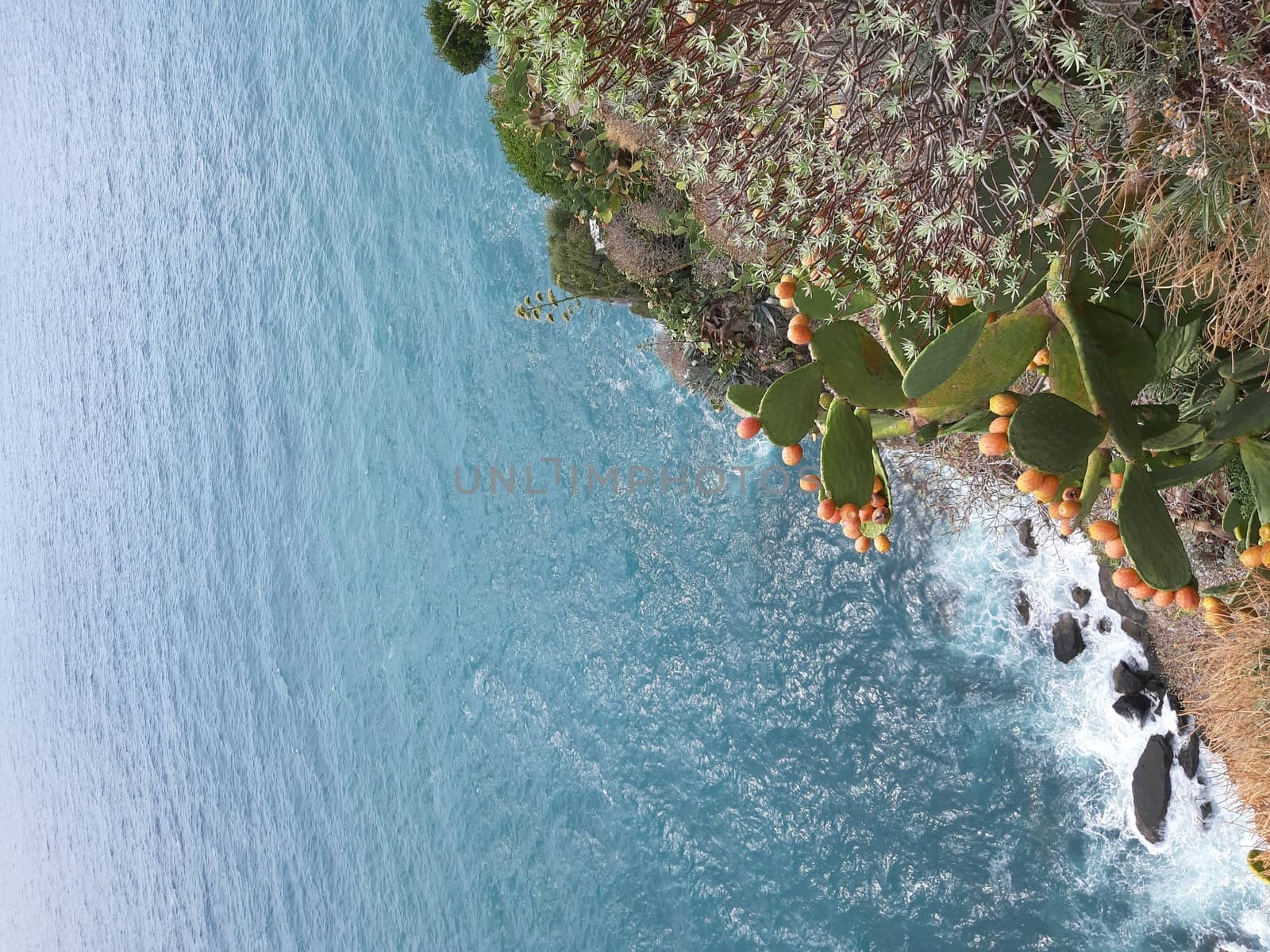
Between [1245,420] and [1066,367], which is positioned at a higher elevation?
[1245,420]

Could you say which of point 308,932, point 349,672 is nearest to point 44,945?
point 308,932

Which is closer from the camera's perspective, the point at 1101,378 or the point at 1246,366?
the point at 1101,378

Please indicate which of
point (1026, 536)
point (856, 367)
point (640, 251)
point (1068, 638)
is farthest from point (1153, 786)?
point (640, 251)

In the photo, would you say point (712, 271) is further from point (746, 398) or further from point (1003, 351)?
point (1003, 351)

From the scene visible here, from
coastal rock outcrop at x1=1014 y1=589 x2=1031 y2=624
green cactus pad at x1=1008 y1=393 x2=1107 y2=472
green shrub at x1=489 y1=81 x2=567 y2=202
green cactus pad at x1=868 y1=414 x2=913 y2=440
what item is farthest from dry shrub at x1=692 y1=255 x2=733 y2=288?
green cactus pad at x1=1008 y1=393 x2=1107 y2=472

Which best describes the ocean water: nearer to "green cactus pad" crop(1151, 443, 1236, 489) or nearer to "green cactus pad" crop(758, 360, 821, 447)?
"green cactus pad" crop(1151, 443, 1236, 489)

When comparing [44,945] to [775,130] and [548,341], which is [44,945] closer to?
[548,341]

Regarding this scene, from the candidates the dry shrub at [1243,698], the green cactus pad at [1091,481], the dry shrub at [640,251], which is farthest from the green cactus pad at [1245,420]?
the dry shrub at [640,251]
